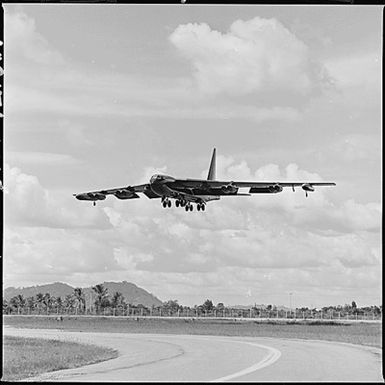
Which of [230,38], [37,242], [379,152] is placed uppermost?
[230,38]

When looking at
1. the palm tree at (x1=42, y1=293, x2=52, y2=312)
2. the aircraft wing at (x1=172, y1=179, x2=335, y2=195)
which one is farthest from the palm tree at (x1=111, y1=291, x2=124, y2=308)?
the aircraft wing at (x1=172, y1=179, x2=335, y2=195)

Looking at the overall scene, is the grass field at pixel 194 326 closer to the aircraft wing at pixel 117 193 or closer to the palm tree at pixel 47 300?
the palm tree at pixel 47 300

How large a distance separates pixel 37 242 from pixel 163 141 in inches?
37.9

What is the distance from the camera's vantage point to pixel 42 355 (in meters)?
4.57

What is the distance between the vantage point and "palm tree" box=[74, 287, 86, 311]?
462 centimetres

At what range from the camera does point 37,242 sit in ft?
15.1

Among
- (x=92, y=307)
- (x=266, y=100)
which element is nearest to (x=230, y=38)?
(x=266, y=100)

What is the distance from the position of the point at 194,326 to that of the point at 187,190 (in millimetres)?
826

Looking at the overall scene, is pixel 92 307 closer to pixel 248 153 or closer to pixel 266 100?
pixel 248 153

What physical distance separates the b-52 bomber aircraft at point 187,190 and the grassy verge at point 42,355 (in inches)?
34.8

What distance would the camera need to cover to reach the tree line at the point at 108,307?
4621mm

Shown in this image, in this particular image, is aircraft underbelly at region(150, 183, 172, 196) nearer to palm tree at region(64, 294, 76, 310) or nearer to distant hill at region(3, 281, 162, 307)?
distant hill at region(3, 281, 162, 307)

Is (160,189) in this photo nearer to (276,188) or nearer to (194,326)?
(276,188)

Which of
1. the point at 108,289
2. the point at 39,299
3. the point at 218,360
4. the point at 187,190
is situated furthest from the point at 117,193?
the point at 218,360
